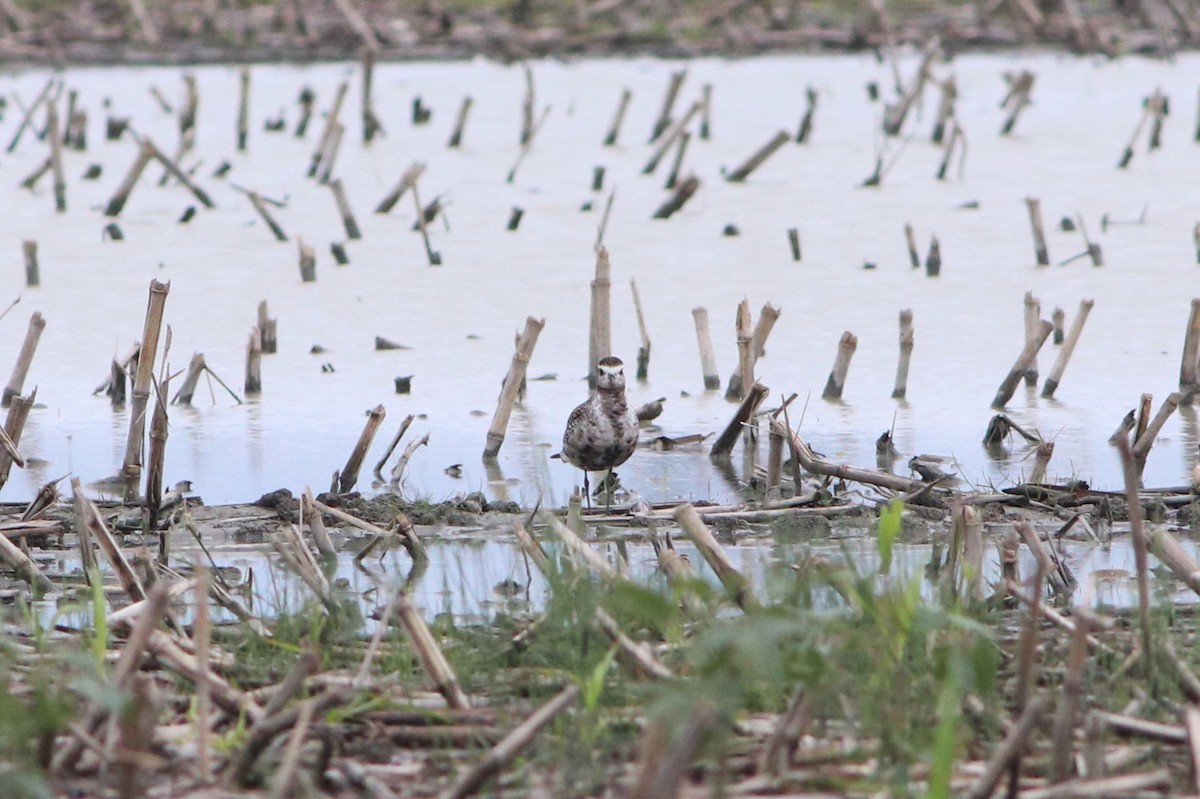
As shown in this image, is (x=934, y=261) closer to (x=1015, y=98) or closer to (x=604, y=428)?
(x=604, y=428)

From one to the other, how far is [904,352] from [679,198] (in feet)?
10.2

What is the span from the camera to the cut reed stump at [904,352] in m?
5.86

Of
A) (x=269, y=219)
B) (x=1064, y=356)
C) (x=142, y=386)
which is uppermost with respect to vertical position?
(x=269, y=219)

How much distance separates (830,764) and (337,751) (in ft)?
2.72

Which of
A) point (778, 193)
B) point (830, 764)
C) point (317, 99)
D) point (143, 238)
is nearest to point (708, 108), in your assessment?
point (778, 193)

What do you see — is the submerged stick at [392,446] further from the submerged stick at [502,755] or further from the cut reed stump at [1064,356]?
the submerged stick at [502,755]

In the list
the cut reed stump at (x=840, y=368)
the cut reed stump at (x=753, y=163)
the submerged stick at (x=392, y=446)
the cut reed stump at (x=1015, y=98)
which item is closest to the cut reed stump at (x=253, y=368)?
the submerged stick at (x=392, y=446)

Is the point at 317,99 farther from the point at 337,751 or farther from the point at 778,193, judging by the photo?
the point at 337,751

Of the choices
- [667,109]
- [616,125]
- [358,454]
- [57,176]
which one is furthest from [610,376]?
[667,109]

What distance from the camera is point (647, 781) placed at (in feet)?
7.39

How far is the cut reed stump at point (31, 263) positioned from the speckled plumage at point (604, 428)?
3349 mm

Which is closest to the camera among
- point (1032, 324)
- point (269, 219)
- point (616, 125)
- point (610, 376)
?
point (610, 376)

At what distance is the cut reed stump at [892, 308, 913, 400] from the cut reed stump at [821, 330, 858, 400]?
6.7 inches

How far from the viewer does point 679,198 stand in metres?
8.80
